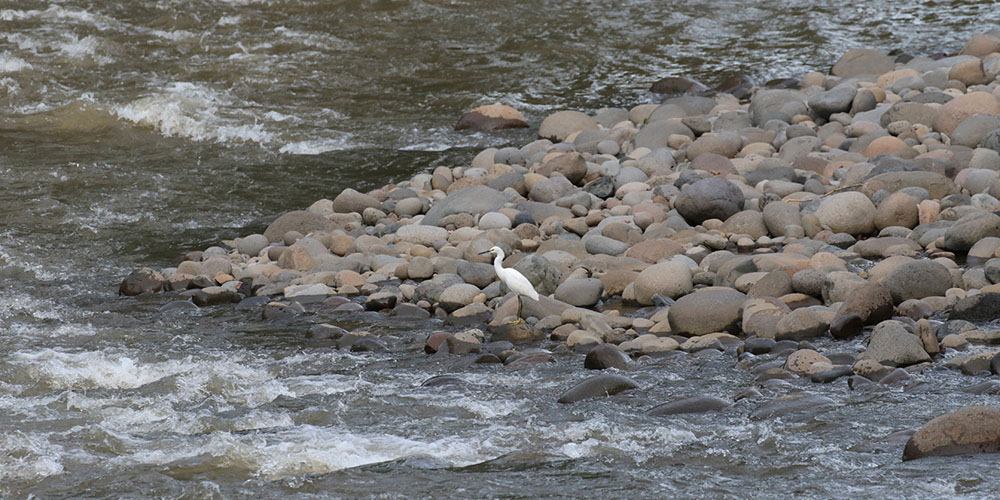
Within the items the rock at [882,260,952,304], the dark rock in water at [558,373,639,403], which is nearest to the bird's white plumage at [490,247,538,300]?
the dark rock in water at [558,373,639,403]

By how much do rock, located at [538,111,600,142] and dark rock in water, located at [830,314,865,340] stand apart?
5.93m

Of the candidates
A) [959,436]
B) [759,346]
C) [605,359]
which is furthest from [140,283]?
[959,436]

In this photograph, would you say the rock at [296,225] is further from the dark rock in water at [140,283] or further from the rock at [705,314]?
the rock at [705,314]

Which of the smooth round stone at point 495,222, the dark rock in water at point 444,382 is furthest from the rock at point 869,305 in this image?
the smooth round stone at point 495,222

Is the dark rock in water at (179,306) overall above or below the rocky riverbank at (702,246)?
below

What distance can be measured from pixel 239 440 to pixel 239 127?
903cm

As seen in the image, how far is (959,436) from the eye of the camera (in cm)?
428

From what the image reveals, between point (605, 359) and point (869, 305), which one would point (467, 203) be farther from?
point (869, 305)

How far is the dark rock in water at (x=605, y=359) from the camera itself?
593 cm

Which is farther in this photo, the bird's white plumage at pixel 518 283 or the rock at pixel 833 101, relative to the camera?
the rock at pixel 833 101

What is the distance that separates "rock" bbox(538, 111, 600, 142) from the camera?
Result: 11812 mm

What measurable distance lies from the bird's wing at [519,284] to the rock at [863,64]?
25.3 feet

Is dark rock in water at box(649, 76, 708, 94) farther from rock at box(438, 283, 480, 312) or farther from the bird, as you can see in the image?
the bird

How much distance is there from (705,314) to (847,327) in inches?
32.6
